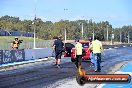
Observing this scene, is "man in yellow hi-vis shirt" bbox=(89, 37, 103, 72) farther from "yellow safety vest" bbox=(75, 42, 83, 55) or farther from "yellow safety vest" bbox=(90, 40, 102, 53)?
"yellow safety vest" bbox=(75, 42, 83, 55)

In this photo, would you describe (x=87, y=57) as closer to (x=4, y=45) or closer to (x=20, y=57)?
(x=20, y=57)

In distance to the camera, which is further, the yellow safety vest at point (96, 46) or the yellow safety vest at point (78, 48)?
the yellow safety vest at point (78, 48)

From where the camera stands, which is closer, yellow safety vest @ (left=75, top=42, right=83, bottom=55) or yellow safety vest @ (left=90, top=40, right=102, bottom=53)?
yellow safety vest @ (left=90, top=40, right=102, bottom=53)

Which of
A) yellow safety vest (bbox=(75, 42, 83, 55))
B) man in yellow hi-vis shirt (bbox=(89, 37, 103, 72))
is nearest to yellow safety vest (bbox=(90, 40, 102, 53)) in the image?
man in yellow hi-vis shirt (bbox=(89, 37, 103, 72))

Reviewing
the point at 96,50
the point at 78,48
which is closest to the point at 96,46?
the point at 96,50

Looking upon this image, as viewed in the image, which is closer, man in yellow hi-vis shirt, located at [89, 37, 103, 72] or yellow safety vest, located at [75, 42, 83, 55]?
man in yellow hi-vis shirt, located at [89, 37, 103, 72]

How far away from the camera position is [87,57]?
27500 mm

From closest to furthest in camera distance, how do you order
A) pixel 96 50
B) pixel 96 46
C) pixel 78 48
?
pixel 96 46 < pixel 96 50 < pixel 78 48

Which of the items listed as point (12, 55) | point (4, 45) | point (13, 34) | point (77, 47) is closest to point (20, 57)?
point (12, 55)

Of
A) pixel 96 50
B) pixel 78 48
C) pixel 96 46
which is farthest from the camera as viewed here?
pixel 78 48

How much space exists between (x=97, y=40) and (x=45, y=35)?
129 metres

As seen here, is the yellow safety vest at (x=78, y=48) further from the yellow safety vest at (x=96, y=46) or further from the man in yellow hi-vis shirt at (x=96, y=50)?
the yellow safety vest at (x=96, y=46)

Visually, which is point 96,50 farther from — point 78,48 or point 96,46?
point 78,48

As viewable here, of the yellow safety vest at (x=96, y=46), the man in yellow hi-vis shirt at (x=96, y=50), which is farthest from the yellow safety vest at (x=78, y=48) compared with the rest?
the yellow safety vest at (x=96, y=46)
